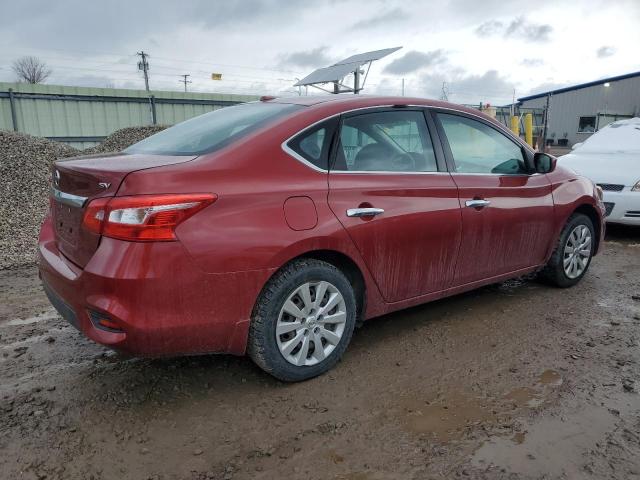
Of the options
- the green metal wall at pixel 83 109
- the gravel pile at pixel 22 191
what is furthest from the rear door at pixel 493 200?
the green metal wall at pixel 83 109

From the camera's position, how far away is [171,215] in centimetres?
240

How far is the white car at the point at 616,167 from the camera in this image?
646 cm

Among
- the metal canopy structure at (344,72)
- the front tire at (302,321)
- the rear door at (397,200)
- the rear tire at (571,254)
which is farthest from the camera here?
the metal canopy structure at (344,72)

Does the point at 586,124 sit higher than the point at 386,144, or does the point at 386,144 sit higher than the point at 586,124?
the point at 586,124

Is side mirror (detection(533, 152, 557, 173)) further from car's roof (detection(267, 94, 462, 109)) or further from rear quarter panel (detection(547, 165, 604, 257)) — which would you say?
car's roof (detection(267, 94, 462, 109))

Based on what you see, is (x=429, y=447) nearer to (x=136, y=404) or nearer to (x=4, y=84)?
(x=136, y=404)

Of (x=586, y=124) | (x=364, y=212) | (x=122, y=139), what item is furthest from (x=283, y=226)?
(x=586, y=124)

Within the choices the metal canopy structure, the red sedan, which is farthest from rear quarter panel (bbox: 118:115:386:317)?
the metal canopy structure

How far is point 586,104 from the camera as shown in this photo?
37688 millimetres

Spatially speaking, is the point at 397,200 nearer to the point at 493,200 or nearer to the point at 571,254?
the point at 493,200

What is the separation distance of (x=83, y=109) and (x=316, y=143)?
17308 mm

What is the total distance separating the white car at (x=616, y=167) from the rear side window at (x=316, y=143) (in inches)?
195

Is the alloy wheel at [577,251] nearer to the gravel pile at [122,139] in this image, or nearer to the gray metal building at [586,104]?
the gravel pile at [122,139]

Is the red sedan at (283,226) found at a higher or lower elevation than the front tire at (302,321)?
higher
